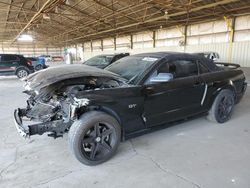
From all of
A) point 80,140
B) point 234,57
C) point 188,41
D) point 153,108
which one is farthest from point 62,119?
point 188,41

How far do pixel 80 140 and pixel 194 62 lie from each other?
2364 millimetres

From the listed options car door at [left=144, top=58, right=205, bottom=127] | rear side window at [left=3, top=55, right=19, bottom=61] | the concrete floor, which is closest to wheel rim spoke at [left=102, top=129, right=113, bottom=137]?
the concrete floor

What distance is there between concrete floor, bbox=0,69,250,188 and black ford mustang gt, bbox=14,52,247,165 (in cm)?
28

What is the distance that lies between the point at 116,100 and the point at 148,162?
91 centimetres

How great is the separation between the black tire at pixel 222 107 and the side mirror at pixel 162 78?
1507 mm

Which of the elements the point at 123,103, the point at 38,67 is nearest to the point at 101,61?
→ the point at 123,103

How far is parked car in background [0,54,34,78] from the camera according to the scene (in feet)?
37.0

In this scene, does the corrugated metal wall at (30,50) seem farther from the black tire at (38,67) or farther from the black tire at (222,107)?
the black tire at (222,107)

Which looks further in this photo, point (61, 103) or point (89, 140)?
point (61, 103)

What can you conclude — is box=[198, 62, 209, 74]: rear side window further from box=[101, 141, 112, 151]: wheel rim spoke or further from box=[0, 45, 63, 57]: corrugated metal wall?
box=[0, 45, 63, 57]: corrugated metal wall

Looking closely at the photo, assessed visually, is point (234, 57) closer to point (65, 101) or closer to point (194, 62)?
point (194, 62)

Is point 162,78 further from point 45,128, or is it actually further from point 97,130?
point 45,128

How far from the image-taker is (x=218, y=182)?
221 centimetres

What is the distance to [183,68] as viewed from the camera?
3.38 meters
